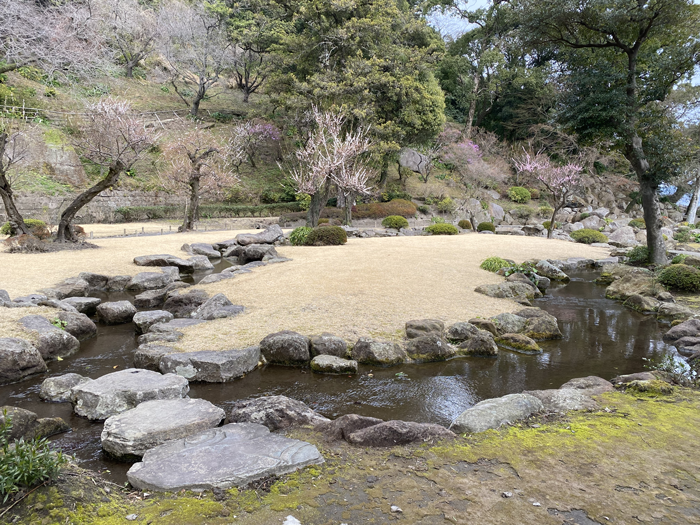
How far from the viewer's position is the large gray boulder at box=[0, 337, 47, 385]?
17.2 ft

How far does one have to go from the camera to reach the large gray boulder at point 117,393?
4418mm

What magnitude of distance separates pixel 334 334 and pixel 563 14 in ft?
39.2

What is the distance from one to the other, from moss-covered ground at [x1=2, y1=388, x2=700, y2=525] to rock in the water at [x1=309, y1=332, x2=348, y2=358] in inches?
97.6

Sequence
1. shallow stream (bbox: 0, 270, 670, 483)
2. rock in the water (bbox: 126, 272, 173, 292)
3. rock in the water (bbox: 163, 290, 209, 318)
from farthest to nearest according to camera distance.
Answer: rock in the water (bbox: 126, 272, 173, 292) → rock in the water (bbox: 163, 290, 209, 318) → shallow stream (bbox: 0, 270, 670, 483)

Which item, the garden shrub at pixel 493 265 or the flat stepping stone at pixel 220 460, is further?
the garden shrub at pixel 493 265

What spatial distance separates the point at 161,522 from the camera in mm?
2441

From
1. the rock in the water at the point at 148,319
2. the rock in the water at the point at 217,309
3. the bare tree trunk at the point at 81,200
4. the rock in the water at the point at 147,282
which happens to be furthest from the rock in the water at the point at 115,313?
the bare tree trunk at the point at 81,200

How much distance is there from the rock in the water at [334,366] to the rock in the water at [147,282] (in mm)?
6519

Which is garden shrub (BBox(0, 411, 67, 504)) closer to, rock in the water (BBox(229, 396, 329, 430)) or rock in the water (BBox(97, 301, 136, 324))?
rock in the water (BBox(229, 396, 329, 430))

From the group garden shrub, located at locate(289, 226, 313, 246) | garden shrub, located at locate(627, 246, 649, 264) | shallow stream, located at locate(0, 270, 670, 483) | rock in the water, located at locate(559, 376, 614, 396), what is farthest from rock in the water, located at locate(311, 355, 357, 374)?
garden shrub, located at locate(627, 246, 649, 264)

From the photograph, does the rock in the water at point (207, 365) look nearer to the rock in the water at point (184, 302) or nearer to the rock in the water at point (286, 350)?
the rock in the water at point (286, 350)

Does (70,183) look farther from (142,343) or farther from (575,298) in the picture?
(575,298)

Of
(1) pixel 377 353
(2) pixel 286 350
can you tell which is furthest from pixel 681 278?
(2) pixel 286 350

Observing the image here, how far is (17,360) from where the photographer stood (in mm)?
5359
